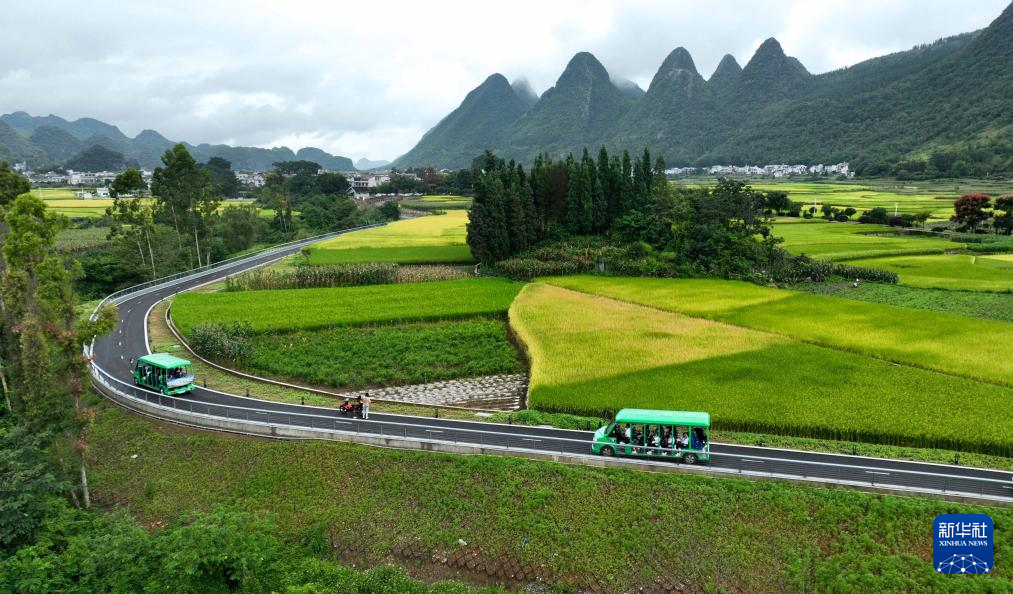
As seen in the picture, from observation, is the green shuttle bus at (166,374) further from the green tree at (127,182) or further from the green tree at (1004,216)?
the green tree at (1004,216)

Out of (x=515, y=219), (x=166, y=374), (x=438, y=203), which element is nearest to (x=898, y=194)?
(x=515, y=219)

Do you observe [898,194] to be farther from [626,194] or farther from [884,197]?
[626,194]

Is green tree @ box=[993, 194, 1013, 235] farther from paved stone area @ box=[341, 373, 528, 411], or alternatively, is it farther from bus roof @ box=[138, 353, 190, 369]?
bus roof @ box=[138, 353, 190, 369]

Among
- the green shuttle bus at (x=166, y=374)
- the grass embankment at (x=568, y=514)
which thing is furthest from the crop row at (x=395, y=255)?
the grass embankment at (x=568, y=514)

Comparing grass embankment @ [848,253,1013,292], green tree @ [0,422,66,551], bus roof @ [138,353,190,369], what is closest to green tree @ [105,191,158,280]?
bus roof @ [138,353,190,369]

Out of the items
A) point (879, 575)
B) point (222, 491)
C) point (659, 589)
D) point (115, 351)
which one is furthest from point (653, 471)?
point (115, 351)
